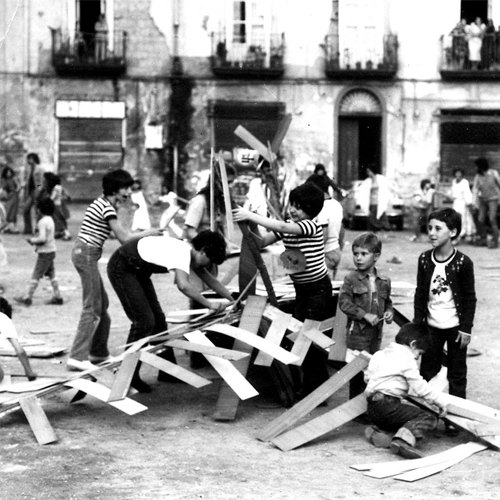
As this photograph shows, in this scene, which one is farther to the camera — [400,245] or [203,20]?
[203,20]

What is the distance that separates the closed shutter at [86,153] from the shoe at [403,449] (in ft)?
67.4

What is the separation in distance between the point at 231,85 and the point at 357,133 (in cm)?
328

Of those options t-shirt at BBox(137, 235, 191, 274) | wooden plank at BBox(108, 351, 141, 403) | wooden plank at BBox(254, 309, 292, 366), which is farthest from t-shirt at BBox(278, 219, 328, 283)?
wooden plank at BBox(108, 351, 141, 403)

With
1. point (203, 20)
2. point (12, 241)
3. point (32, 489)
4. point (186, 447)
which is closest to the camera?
point (32, 489)

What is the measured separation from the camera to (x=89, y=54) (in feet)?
86.9

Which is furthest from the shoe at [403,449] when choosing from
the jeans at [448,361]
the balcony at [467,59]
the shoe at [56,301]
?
the balcony at [467,59]

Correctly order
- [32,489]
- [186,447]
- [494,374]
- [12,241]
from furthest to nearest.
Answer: [12,241] < [494,374] < [186,447] < [32,489]

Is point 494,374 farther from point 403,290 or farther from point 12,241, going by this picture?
point 12,241

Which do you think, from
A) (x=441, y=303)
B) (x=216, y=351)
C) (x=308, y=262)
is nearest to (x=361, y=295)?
(x=308, y=262)

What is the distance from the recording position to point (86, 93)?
26.6 m

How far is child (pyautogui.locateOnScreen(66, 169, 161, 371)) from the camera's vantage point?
8.68m

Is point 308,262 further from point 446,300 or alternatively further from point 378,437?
point 378,437

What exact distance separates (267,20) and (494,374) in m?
19.3

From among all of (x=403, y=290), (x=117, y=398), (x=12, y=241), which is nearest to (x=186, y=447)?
(x=117, y=398)
